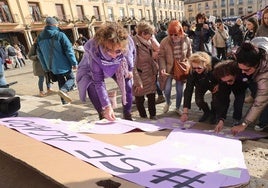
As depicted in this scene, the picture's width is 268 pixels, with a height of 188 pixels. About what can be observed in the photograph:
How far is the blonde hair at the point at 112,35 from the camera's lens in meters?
2.33

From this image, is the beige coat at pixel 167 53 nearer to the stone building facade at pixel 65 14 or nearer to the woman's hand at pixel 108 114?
the woman's hand at pixel 108 114

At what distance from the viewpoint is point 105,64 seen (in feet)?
8.59

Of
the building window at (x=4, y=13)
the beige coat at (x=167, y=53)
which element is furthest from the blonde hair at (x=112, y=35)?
the building window at (x=4, y=13)

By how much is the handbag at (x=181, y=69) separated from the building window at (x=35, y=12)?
25.3 meters

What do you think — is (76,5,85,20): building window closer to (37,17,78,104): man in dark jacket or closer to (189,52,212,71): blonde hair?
(37,17,78,104): man in dark jacket

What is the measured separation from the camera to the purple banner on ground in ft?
4.09

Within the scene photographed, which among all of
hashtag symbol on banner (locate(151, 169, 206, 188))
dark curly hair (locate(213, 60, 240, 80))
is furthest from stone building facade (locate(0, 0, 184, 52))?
hashtag symbol on banner (locate(151, 169, 206, 188))

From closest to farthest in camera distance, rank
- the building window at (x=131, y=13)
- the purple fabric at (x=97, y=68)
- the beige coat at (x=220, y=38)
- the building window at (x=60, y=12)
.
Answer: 1. the purple fabric at (x=97, y=68)
2. the beige coat at (x=220, y=38)
3. the building window at (x=60, y=12)
4. the building window at (x=131, y=13)

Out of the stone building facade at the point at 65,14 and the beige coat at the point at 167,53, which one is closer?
the beige coat at the point at 167,53

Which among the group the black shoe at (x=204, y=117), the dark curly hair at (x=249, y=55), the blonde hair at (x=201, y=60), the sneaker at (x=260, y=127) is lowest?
the black shoe at (x=204, y=117)

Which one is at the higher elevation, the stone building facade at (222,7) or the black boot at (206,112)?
the black boot at (206,112)

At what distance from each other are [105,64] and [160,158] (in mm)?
1292

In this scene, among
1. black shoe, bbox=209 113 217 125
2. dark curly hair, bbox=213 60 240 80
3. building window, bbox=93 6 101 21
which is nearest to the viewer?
dark curly hair, bbox=213 60 240 80

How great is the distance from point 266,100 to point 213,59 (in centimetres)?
110
